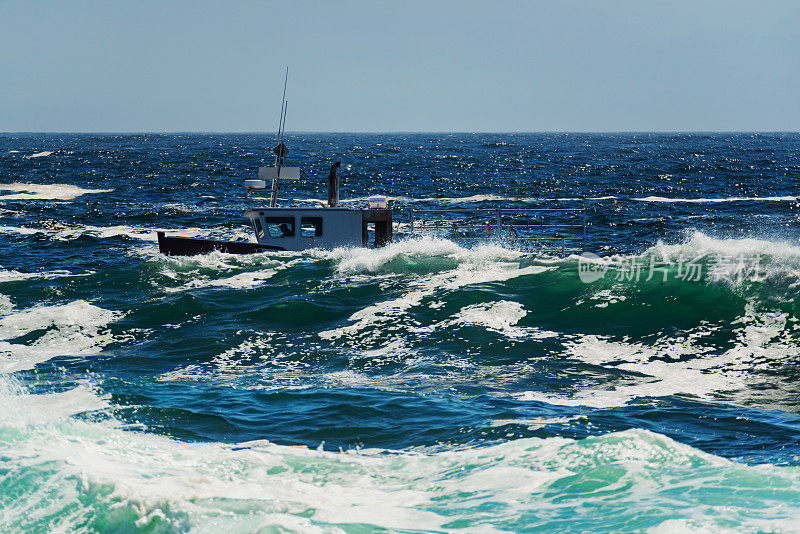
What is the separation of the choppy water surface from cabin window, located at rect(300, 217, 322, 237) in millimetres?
674

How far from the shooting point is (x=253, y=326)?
17.9 m

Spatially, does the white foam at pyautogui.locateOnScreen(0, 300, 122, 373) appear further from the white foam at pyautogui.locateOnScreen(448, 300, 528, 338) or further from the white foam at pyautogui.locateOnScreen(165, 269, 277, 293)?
the white foam at pyautogui.locateOnScreen(448, 300, 528, 338)

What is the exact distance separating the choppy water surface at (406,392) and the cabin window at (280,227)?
3.22 feet

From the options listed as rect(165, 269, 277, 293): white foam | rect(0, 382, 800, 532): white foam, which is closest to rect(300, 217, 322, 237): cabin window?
rect(165, 269, 277, 293): white foam

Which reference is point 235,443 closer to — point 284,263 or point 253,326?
point 253,326

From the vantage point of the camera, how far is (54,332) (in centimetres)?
1759

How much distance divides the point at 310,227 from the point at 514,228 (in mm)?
13679

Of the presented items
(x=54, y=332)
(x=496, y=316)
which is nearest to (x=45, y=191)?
(x=54, y=332)

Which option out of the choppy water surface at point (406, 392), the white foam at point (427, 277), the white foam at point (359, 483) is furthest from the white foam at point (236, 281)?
the white foam at point (359, 483)

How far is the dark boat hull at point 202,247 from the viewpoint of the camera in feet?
86.5

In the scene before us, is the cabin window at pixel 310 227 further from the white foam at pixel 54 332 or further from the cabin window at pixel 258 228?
the white foam at pixel 54 332

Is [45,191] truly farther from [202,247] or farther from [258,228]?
[258,228]

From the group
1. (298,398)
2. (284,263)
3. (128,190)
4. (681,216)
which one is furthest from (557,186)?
(298,398)

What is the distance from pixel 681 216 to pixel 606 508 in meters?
44.4
